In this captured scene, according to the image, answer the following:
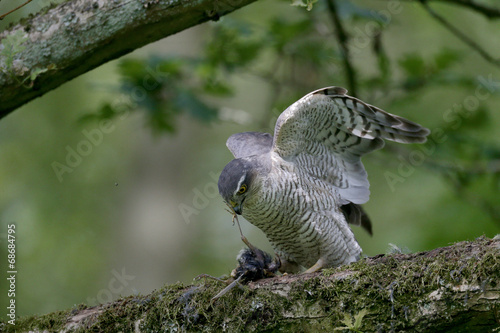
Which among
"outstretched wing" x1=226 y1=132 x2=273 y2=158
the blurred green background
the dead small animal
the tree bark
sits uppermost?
the tree bark

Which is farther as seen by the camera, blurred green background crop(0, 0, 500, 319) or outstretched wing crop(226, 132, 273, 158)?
blurred green background crop(0, 0, 500, 319)

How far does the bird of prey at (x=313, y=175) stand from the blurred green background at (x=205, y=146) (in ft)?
5.11

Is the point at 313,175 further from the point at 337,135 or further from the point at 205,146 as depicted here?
the point at 205,146

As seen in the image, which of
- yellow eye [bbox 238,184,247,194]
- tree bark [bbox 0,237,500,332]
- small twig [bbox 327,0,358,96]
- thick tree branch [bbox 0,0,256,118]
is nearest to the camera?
tree bark [bbox 0,237,500,332]

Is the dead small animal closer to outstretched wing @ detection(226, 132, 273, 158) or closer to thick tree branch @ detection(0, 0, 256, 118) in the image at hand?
outstretched wing @ detection(226, 132, 273, 158)

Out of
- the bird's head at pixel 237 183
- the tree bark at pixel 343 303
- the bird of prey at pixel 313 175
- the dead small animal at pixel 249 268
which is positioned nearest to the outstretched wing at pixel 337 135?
the bird of prey at pixel 313 175

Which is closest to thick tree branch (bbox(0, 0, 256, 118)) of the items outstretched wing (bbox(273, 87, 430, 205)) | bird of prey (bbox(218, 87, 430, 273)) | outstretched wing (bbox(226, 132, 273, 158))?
outstretched wing (bbox(273, 87, 430, 205))

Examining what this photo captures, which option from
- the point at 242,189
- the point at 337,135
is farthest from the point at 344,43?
the point at 242,189

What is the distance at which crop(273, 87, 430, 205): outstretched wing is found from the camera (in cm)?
445

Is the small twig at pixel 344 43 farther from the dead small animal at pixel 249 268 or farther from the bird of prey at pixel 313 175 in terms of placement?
the dead small animal at pixel 249 268

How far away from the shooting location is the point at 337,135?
191 inches

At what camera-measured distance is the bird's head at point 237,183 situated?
438 centimetres

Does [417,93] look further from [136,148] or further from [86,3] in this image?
[136,148]

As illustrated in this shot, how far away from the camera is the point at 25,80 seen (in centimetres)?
387
